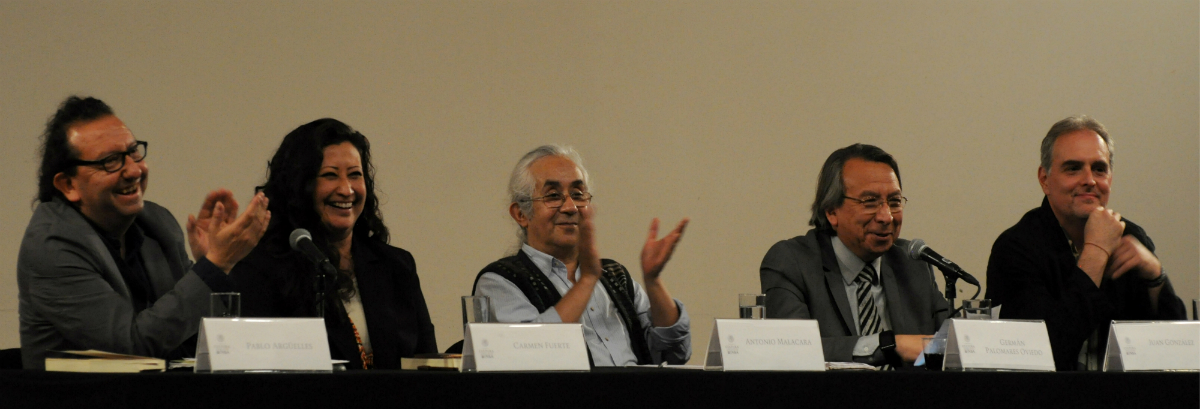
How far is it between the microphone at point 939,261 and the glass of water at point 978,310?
0.16 m

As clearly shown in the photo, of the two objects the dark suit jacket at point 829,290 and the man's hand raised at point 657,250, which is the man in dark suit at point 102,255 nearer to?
the man's hand raised at point 657,250

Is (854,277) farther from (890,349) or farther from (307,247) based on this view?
(307,247)

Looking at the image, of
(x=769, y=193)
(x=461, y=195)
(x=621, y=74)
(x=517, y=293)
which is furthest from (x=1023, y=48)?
(x=517, y=293)

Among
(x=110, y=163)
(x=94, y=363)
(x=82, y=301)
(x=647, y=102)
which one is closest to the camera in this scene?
(x=94, y=363)

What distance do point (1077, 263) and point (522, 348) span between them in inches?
65.5

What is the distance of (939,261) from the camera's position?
2297mm

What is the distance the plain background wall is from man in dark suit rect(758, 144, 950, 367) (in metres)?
1.23

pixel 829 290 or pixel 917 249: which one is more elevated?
pixel 917 249

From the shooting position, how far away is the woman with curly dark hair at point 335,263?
2410 millimetres

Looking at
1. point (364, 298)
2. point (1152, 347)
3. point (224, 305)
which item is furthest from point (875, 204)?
point (224, 305)

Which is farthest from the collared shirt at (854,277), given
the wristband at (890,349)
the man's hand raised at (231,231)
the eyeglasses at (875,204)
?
the man's hand raised at (231,231)

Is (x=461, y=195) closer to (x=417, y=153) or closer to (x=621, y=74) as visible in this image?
(x=417, y=153)

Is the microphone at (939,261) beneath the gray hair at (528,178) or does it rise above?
beneath

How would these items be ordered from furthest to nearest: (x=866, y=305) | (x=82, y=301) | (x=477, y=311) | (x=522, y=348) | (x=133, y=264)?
(x=866, y=305), (x=133, y=264), (x=82, y=301), (x=477, y=311), (x=522, y=348)
